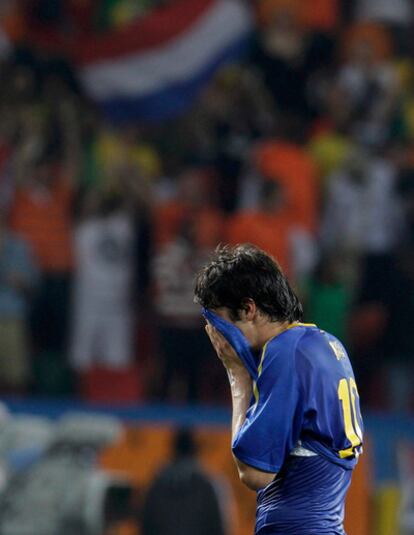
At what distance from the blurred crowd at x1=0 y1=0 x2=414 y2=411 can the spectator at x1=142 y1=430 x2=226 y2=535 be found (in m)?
0.53

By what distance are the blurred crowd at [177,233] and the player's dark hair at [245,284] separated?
17.1 ft

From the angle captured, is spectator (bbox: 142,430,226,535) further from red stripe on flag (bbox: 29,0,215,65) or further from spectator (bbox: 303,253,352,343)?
red stripe on flag (bbox: 29,0,215,65)

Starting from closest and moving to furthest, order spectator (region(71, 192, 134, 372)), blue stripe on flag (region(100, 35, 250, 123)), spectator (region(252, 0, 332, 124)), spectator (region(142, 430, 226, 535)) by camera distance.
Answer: spectator (region(142, 430, 226, 535)) → spectator (region(71, 192, 134, 372)) → spectator (region(252, 0, 332, 124)) → blue stripe on flag (region(100, 35, 250, 123))

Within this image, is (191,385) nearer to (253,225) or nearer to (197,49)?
(253,225)

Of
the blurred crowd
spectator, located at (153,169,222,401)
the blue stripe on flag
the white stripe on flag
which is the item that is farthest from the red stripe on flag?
spectator, located at (153,169,222,401)

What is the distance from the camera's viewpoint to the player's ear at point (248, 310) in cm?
337

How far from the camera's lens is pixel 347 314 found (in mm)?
8906

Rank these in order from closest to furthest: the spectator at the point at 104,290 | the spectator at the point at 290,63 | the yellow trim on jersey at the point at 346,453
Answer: the yellow trim on jersey at the point at 346,453 < the spectator at the point at 104,290 < the spectator at the point at 290,63

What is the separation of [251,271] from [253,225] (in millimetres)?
5325

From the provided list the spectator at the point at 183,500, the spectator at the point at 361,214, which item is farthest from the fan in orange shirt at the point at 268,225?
the spectator at the point at 183,500

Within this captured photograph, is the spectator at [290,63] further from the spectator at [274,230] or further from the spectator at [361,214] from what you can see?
the spectator at [274,230]

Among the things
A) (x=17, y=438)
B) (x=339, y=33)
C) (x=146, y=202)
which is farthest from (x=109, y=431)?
(x=339, y=33)

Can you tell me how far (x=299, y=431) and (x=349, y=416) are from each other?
6.3 inches

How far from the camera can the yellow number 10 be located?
3410mm
